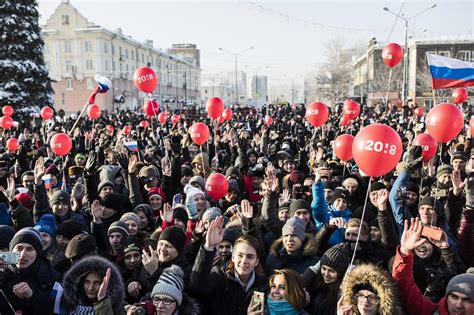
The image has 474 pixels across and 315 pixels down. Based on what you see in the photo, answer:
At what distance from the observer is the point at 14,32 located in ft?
83.4

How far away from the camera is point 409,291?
313 centimetres

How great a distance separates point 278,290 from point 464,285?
3.98ft

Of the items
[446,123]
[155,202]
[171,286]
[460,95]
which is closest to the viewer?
[171,286]

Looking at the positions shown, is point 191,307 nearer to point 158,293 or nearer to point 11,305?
point 158,293

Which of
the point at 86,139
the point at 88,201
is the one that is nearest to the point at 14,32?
the point at 86,139

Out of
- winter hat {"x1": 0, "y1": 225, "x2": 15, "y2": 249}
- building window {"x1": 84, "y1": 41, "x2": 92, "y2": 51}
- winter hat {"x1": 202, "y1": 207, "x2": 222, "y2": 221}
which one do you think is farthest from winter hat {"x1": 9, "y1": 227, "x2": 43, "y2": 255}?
building window {"x1": 84, "y1": 41, "x2": 92, "y2": 51}

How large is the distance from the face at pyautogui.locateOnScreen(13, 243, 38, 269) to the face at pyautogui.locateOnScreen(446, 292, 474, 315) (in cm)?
315

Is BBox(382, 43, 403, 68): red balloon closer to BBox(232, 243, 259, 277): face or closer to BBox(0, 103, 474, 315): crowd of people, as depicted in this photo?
BBox(0, 103, 474, 315): crowd of people

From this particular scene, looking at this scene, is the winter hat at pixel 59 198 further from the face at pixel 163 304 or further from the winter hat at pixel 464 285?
the winter hat at pixel 464 285

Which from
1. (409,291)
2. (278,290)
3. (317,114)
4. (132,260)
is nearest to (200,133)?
(317,114)

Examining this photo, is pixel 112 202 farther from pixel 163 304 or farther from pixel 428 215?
pixel 428 215

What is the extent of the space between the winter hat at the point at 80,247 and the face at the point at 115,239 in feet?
1.07

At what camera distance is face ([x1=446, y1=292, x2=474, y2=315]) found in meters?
2.90

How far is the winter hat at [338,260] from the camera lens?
346 cm
